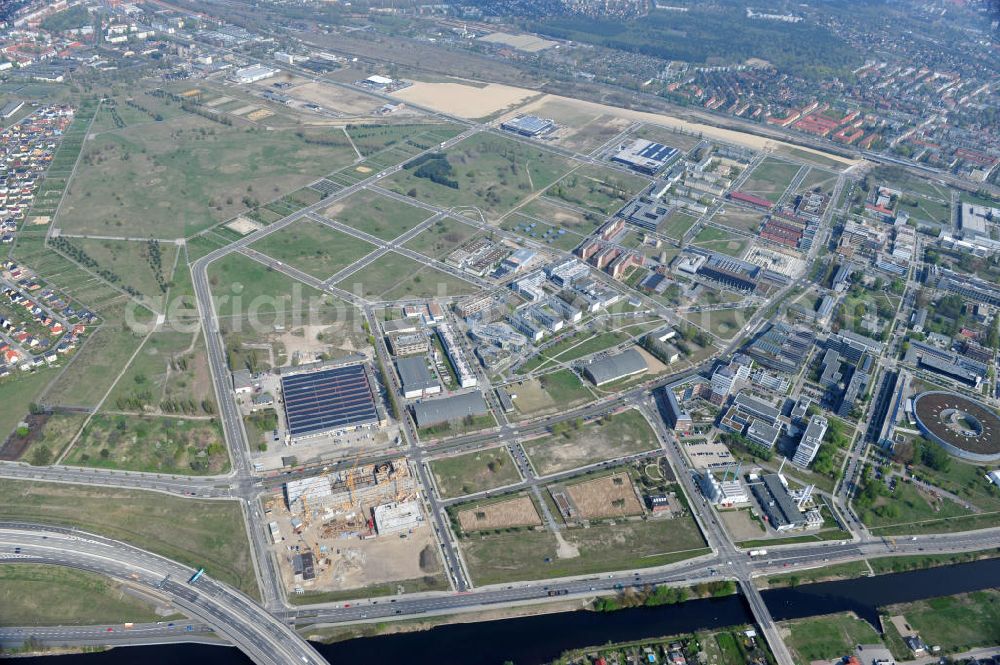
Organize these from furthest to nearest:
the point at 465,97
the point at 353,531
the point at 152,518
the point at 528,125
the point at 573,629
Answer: the point at 465,97
the point at 528,125
the point at 152,518
the point at 353,531
the point at 573,629

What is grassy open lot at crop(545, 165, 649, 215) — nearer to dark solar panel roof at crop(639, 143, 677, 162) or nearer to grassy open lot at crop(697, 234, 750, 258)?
dark solar panel roof at crop(639, 143, 677, 162)

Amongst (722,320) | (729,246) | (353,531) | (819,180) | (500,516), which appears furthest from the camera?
(819,180)

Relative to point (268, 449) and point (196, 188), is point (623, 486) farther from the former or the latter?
point (196, 188)

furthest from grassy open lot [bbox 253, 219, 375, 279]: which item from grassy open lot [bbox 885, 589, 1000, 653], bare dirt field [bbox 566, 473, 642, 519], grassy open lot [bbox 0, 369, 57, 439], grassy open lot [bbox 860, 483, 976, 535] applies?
grassy open lot [bbox 885, 589, 1000, 653]

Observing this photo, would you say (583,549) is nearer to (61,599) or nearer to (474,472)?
(474,472)

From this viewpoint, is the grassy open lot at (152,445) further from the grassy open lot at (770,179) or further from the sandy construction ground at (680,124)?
the sandy construction ground at (680,124)

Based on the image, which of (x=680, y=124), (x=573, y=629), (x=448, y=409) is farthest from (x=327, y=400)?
(x=680, y=124)

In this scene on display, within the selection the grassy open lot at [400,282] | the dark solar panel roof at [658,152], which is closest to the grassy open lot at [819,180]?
the dark solar panel roof at [658,152]
